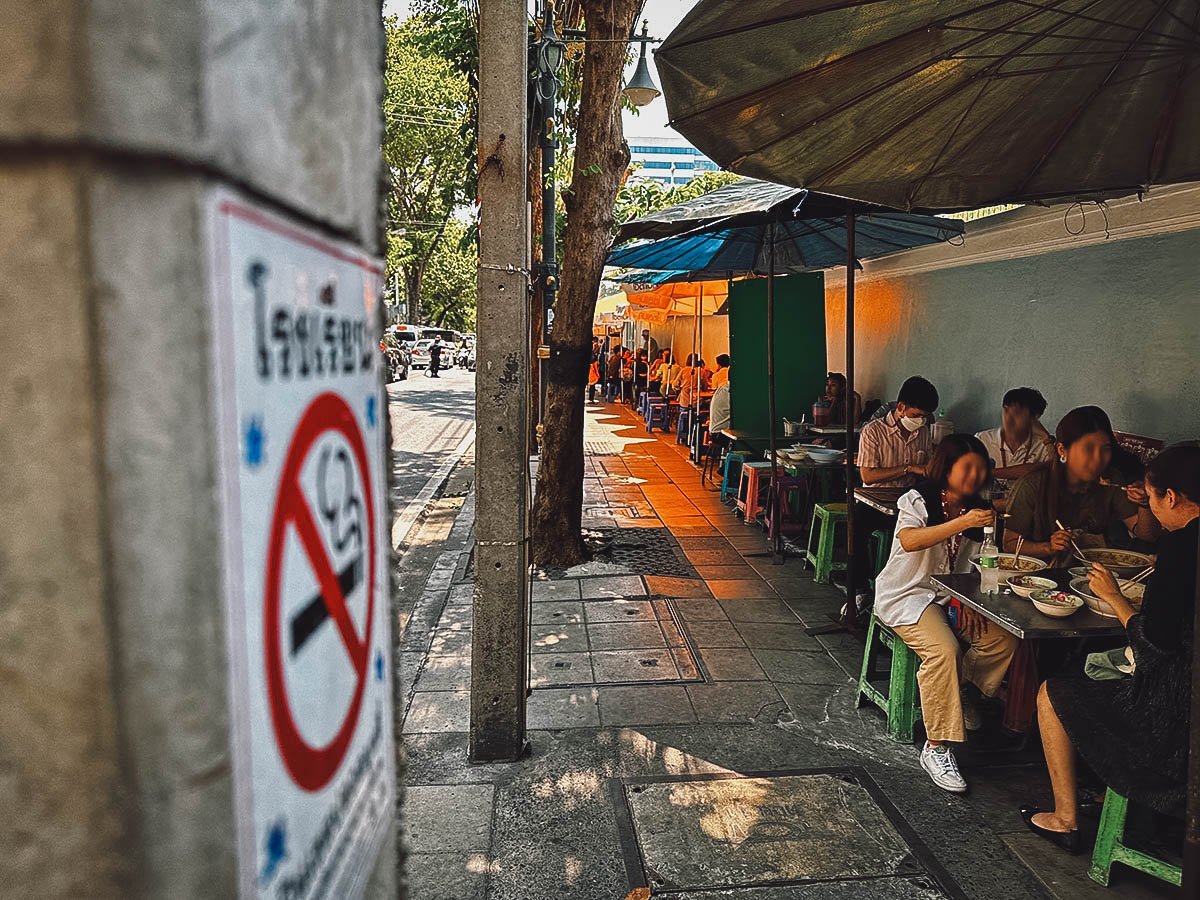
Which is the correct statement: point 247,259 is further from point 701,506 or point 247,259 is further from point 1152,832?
point 701,506

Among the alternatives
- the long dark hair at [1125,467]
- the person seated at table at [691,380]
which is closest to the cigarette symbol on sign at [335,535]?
the long dark hair at [1125,467]

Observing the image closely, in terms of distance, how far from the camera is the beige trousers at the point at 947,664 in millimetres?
4027

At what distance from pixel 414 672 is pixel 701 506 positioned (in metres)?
5.42

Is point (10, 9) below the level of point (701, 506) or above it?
above

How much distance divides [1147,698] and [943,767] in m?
1.06

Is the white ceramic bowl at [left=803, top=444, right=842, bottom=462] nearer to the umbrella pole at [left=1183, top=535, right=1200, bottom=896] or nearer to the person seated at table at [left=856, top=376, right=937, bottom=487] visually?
the person seated at table at [left=856, top=376, right=937, bottom=487]

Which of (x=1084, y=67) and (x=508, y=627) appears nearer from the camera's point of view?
(x=1084, y=67)

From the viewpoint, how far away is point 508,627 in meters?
4.14

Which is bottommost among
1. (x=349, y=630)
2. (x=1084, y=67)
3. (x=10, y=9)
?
(x=349, y=630)

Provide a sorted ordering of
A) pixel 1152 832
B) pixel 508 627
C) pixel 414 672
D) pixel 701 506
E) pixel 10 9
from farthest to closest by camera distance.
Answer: pixel 701 506
pixel 414 672
pixel 508 627
pixel 1152 832
pixel 10 9

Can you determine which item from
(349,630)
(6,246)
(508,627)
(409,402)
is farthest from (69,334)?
(409,402)

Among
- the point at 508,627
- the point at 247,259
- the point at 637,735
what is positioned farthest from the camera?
the point at 637,735

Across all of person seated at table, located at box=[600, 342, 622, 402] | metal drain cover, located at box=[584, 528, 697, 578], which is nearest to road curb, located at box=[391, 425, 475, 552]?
metal drain cover, located at box=[584, 528, 697, 578]

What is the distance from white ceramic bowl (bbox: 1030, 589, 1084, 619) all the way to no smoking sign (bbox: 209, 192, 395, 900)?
3.37 metres
